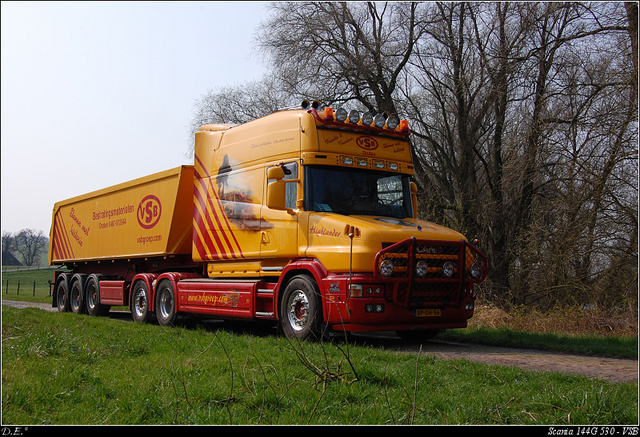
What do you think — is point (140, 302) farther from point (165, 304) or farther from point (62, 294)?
point (62, 294)

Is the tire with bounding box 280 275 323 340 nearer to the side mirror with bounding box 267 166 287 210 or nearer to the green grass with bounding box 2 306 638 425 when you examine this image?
the side mirror with bounding box 267 166 287 210

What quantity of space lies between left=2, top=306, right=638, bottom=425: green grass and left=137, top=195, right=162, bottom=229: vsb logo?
271 inches

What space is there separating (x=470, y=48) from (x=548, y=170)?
222 inches

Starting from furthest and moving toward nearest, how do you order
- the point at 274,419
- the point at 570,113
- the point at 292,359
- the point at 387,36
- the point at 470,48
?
the point at 387,36 < the point at 470,48 < the point at 570,113 < the point at 292,359 < the point at 274,419

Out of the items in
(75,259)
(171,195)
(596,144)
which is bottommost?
(75,259)

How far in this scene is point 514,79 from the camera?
15875 mm

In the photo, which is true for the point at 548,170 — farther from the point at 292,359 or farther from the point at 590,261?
the point at 292,359

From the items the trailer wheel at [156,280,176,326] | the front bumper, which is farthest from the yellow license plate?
the trailer wheel at [156,280,176,326]

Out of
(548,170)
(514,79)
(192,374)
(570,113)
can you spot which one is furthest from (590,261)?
(192,374)

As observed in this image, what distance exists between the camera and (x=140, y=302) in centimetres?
1527

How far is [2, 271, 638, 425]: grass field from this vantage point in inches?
187

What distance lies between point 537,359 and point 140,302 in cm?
1022

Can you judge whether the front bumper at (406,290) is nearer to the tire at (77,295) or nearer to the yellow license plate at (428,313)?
the yellow license plate at (428,313)

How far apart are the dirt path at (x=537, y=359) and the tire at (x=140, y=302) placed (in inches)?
259
